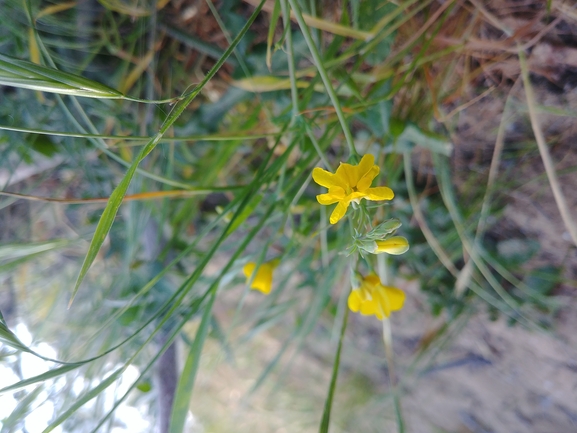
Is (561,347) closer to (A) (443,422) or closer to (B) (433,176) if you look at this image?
(B) (433,176)

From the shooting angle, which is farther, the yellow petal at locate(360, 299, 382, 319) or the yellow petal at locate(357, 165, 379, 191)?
the yellow petal at locate(360, 299, 382, 319)

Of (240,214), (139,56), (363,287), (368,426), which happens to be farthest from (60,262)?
(368,426)

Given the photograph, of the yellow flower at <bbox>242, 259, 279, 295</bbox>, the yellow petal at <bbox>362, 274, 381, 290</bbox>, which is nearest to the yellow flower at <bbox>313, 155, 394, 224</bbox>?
the yellow petal at <bbox>362, 274, 381, 290</bbox>

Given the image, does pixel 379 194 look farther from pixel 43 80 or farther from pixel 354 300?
pixel 43 80

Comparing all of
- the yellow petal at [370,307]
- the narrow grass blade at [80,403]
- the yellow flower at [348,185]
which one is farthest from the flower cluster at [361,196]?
the narrow grass blade at [80,403]

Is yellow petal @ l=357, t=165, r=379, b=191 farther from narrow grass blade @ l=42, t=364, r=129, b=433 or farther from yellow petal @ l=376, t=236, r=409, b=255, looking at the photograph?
narrow grass blade @ l=42, t=364, r=129, b=433

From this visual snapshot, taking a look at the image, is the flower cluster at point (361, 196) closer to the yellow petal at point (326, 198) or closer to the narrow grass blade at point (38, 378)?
the yellow petal at point (326, 198)

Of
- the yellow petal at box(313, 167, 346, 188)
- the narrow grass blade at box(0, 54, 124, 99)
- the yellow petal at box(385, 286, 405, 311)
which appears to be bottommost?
the yellow petal at box(385, 286, 405, 311)

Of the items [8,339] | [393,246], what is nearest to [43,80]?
[8,339]
